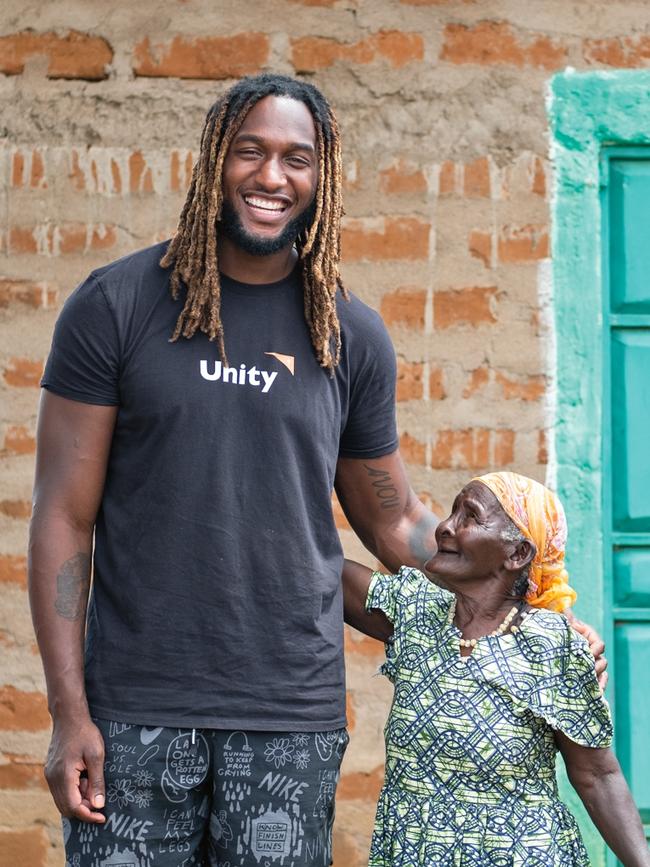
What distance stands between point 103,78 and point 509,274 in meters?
1.35

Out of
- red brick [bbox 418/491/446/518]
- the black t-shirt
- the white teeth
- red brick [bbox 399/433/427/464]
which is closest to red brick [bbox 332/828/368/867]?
red brick [bbox 418/491/446/518]

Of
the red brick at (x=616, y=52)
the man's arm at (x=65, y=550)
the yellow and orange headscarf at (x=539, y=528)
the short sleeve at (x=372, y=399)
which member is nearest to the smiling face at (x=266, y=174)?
the short sleeve at (x=372, y=399)

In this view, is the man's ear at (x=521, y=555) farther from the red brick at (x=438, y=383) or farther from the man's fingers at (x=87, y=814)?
the red brick at (x=438, y=383)

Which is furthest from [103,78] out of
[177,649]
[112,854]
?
[112,854]

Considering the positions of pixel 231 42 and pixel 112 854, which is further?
pixel 231 42

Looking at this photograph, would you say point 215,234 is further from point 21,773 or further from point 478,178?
point 21,773

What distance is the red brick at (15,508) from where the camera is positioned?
3.63m

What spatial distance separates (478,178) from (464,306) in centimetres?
38

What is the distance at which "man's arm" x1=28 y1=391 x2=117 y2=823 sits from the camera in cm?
219

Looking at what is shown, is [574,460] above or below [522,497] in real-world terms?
above

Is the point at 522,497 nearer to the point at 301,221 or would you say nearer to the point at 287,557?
the point at 287,557

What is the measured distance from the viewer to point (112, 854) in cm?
218

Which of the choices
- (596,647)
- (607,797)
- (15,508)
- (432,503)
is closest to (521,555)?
(596,647)

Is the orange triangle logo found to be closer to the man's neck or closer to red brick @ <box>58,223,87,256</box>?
the man's neck
